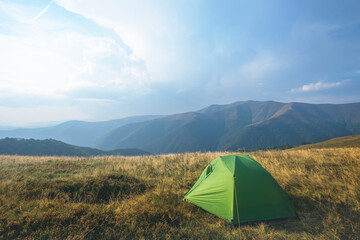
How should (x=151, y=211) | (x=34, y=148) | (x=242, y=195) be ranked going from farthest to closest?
(x=34, y=148)
(x=242, y=195)
(x=151, y=211)

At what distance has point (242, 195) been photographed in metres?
5.47

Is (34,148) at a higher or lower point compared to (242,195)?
lower

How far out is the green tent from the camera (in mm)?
5348

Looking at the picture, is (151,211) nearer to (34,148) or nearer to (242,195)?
(242,195)

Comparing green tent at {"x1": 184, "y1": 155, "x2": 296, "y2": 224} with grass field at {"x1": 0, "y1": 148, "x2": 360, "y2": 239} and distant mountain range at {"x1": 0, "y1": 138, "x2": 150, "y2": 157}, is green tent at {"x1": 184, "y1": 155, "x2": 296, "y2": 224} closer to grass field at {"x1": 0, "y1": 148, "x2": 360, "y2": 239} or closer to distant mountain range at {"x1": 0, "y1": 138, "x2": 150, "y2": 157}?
grass field at {"x1": 0, "y1": 148, "x2": 360, "y2": 239}

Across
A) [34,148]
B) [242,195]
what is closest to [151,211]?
[242,195]

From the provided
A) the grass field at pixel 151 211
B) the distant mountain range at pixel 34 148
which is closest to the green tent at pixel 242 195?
the grass field at pixel 151 211

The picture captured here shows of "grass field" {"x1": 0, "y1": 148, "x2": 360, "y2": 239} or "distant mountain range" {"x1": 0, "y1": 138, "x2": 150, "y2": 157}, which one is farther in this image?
"distant mountain range" {"x1": 0, "y1": 138, "x2": 150, "y2": 157}

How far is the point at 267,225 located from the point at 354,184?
4.58 meters

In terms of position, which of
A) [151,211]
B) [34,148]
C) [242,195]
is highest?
[242,195]

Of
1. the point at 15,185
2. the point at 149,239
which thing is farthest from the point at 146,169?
the point at 149,239

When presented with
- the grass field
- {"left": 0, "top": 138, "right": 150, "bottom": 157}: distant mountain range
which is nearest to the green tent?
the grass field

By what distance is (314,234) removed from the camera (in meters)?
4.39

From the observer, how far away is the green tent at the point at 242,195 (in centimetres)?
535
